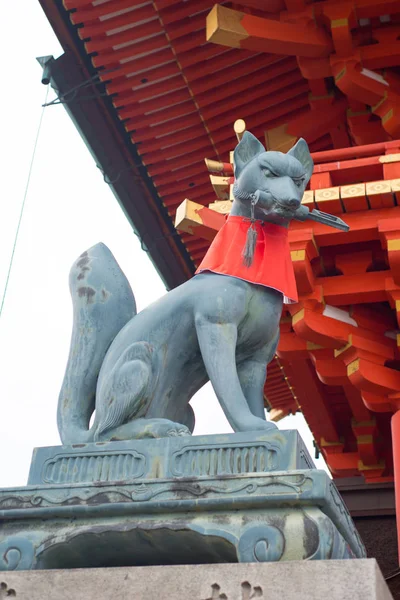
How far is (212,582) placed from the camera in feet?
6.48

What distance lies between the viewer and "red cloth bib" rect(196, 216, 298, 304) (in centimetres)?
262

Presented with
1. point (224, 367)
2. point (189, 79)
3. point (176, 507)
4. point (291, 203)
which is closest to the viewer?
point (176, 507)

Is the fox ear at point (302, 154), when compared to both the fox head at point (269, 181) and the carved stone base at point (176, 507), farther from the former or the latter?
the carved stone base at point (176, 507)

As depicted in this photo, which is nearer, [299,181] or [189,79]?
[299,181]

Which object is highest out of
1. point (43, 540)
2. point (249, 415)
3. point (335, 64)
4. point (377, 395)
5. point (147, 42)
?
point (147, 42)

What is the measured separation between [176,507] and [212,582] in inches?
10.3

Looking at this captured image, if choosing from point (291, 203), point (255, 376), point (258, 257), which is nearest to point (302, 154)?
point (291, 203)

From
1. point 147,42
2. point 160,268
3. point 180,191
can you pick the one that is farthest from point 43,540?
point 160,268

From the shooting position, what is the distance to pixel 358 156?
505 centimetres

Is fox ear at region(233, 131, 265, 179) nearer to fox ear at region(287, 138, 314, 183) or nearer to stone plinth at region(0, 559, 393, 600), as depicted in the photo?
fox ear at region(287, 138, 314, 183)

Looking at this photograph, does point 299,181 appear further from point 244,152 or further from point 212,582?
point 212,582

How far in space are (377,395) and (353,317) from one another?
1.55 feet

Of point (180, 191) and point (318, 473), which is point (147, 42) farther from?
point (318, 473)

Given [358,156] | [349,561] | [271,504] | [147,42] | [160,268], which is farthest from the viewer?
[160,268]
